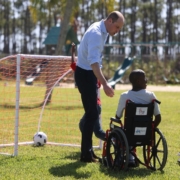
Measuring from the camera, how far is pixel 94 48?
569 cm

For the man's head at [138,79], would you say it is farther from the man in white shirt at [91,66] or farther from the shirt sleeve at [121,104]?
the man in white shirt at [91,66]

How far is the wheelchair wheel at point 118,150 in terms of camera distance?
5.50m

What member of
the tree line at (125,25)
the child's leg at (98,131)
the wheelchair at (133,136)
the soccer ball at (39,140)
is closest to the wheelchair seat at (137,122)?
the wheelchair at (133,136)

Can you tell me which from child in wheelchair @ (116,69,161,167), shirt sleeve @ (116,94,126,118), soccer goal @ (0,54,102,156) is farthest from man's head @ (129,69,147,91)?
soccer goal @ (0,54,102,156)

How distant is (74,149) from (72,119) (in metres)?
3.85

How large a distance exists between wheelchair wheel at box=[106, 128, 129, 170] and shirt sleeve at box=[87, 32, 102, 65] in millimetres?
883

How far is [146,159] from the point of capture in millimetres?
5941

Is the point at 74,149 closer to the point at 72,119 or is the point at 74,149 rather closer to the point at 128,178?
the point at 128,178

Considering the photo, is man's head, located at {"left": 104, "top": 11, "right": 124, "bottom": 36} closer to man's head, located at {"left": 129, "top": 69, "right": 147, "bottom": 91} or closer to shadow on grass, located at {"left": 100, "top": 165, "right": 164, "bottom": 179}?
man's head, located at {"left": 129, "top": 69, "right": 147, "bottom": 91}

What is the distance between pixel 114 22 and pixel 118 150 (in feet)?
5.11

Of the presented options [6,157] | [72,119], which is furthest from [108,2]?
[6,157]

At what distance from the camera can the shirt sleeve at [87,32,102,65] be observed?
5652 mm

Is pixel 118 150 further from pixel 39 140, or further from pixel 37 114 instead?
pixel 37 114

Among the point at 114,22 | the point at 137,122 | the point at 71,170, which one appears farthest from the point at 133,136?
the point at 114,22
